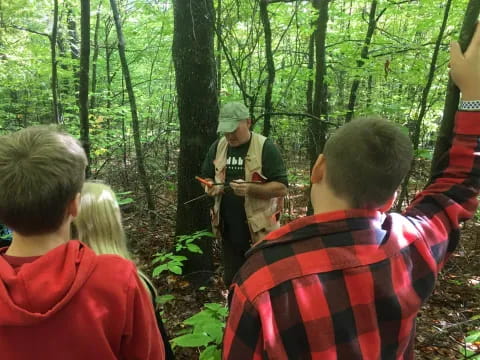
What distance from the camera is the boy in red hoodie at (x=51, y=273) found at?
1175 millimetres

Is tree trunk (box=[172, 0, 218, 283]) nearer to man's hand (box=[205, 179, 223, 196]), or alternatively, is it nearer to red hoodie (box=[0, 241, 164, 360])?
man's hand (box=[205, 179, 223, 196])

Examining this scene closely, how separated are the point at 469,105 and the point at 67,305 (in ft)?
5.72

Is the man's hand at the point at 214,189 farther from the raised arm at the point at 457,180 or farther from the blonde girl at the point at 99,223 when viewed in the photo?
the raised arm at the point at 457,180

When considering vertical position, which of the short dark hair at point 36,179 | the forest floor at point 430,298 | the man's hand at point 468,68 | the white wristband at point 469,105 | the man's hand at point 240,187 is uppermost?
the man's hand at point 468,68

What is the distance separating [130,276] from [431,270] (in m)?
1.12

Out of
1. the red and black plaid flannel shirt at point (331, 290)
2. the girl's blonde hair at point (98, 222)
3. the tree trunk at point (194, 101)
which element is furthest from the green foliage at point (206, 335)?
the tree trunk at point (194, 101)

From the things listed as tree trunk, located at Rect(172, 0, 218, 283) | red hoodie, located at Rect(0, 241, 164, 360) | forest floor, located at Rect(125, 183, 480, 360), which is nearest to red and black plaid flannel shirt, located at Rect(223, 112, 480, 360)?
red hoodie, located at Rect(0, 241, 164, 360)

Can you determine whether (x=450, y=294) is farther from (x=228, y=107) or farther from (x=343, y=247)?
(x=343, y=247)

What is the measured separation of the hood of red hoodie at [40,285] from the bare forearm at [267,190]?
2235mm

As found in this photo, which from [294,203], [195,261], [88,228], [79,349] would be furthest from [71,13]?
[79,349]

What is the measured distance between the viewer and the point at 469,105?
1.39 meters

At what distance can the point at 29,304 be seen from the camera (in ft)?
3.78

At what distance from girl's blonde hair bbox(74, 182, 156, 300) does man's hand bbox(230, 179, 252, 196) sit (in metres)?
1.60

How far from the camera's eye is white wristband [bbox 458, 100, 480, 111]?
1.37 metres
